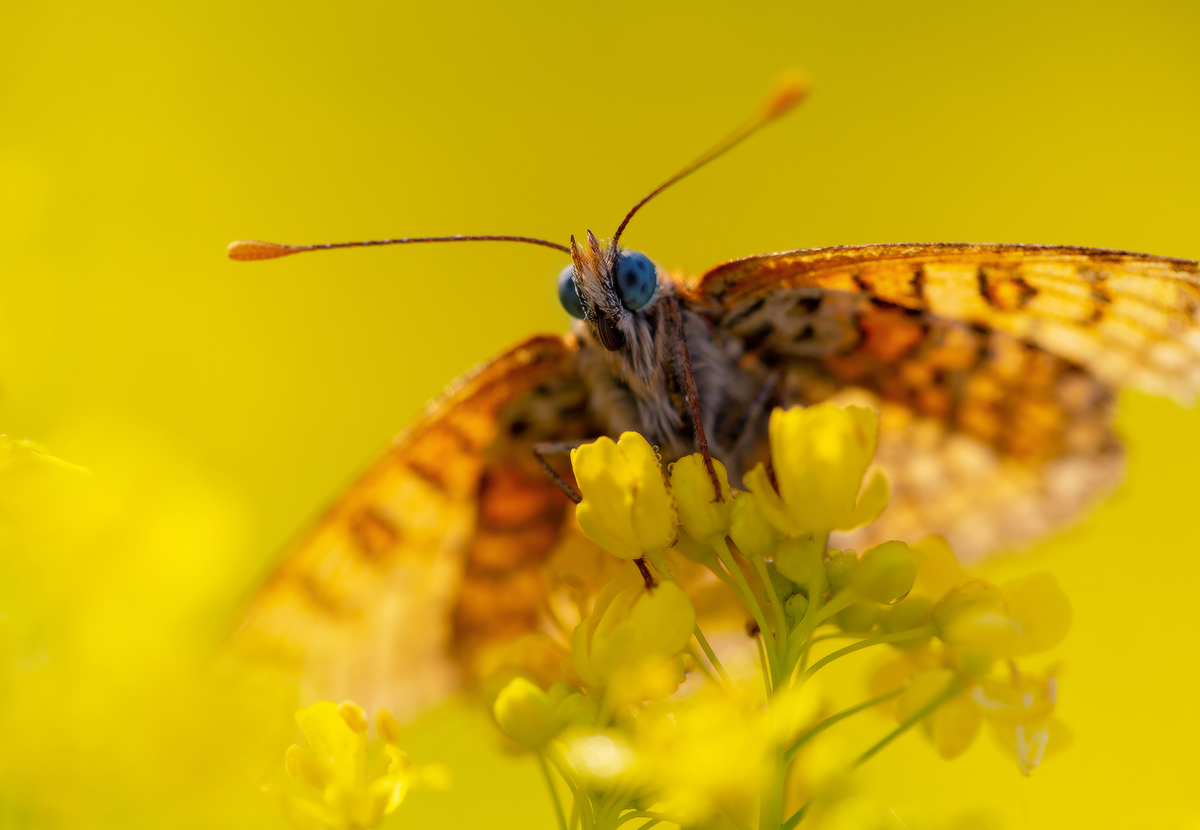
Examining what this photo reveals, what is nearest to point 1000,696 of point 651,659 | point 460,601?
point 651,659

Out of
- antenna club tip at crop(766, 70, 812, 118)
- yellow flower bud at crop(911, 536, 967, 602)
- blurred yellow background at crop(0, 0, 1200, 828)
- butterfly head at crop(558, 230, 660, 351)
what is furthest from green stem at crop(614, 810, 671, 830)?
blurred yellow background at crop(0, 0, 1200, 828)

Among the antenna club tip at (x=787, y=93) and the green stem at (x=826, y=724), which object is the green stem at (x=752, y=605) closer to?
the green stem at (x=826, y=724)

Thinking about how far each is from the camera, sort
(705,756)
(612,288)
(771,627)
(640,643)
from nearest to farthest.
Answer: (705,756) < (640,643) < (771,627) < (612,288)

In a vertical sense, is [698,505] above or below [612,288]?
below

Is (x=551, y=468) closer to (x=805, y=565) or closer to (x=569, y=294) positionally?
(x=569, y=294)

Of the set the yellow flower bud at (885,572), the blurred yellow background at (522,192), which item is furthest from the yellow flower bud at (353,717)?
the blurred yellow background at (522,192)

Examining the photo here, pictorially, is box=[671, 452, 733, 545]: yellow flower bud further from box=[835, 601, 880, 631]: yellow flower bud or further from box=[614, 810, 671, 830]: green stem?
box=[614, 810, 671, 830]: green stem

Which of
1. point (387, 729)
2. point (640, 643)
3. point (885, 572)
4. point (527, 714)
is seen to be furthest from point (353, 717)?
point (885, 572)
